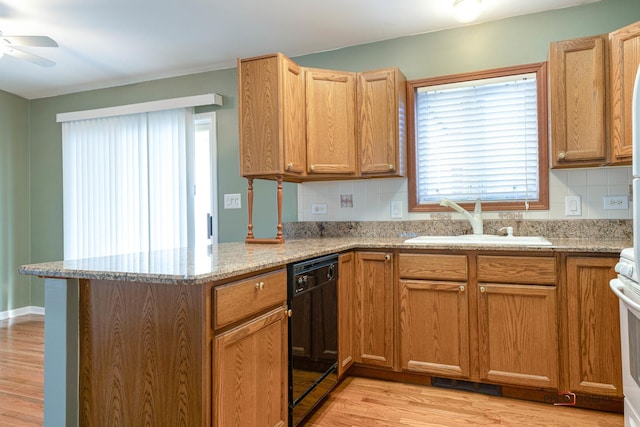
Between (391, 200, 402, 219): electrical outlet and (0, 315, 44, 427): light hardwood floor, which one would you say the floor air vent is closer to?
(391, 200, 402, 219): electrical outlet

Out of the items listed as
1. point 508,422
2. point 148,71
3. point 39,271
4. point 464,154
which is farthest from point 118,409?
point 148,71

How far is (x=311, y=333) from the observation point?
205 centimetres

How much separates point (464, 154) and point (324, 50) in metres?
1.40

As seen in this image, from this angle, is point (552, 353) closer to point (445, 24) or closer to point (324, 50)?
point (445, 24)

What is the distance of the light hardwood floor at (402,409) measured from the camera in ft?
6.88

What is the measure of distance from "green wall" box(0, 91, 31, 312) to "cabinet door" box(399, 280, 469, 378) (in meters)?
4.21

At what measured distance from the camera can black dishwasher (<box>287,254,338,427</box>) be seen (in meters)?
1.89

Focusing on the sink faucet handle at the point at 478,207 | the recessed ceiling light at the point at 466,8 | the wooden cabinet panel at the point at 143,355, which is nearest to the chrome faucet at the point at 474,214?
the sink faucet handle at the point at 478,207

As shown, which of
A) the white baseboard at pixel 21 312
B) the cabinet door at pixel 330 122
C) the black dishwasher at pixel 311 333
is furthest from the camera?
the white baseboard at pixel 21 312

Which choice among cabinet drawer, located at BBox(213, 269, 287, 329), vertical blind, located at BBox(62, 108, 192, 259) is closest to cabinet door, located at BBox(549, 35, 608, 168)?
cabinet drawer, located at BBox(213, 269, 287, 329)

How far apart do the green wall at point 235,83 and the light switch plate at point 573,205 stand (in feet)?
3.13

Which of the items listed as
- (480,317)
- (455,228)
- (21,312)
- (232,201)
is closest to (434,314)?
(480,317)

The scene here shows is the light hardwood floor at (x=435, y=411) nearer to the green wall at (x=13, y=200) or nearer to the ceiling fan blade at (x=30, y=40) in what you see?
the ceiling fan blade at (x=30, y=40)

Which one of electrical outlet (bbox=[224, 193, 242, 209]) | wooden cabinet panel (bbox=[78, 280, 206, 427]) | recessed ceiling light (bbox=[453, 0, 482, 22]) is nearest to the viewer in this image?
wooden cabinet panel (bbox=[78, 280, 206, 427])
